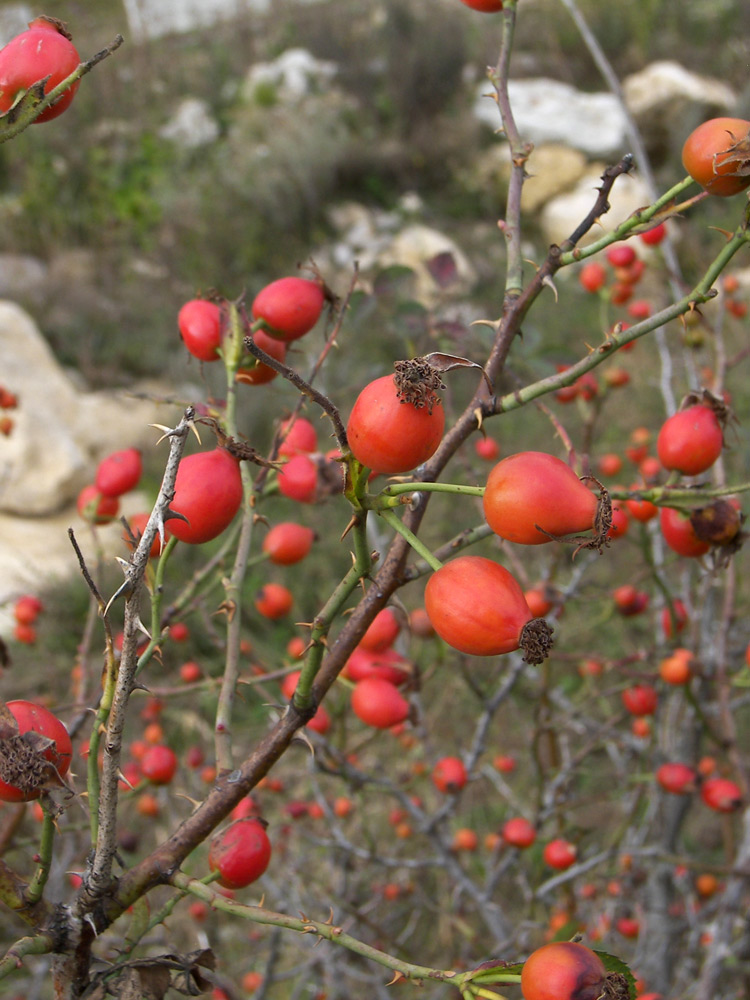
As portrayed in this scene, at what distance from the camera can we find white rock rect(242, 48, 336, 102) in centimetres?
1073

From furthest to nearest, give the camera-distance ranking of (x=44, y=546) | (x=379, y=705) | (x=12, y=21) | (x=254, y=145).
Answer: (x=12, y=21), (x=254, y=145), (x=44, y=546), (x=379, y=705)

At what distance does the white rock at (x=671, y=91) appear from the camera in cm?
969

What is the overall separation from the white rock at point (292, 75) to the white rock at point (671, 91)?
409 centimetres

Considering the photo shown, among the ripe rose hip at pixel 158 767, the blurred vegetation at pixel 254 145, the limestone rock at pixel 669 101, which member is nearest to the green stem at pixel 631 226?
the ripe rose hip at pixel 158 767

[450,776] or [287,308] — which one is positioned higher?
[287,308]

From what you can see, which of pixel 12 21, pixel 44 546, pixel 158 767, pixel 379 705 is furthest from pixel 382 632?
pixel 12 21

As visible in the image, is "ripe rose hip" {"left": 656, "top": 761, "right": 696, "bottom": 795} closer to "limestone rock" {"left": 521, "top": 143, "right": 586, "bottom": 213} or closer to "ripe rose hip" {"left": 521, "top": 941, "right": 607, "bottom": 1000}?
"ripe rose hip" {"left": 521, "top": 941, "right": 607, "bottom": 1000}

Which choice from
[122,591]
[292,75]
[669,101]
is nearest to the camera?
[122,591]

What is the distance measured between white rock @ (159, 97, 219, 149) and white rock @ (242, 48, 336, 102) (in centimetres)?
71

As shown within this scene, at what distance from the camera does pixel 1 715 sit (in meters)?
0.64

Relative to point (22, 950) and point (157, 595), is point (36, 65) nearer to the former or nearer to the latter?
point (157, 595)

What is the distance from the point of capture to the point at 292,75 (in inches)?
428

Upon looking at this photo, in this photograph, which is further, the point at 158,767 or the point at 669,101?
the point at 669,101

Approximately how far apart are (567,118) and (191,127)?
187 inches
